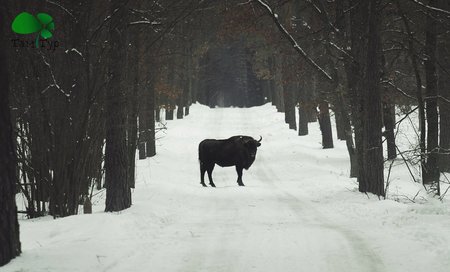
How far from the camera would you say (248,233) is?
8.47 metres

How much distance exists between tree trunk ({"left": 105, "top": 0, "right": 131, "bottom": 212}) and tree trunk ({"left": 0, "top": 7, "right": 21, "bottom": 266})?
14.2 feet

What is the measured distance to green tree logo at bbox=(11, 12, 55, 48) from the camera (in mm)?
8945

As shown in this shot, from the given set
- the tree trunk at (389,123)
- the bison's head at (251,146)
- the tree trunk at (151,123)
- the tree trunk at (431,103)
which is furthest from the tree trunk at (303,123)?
the tree trunk at (431,103)

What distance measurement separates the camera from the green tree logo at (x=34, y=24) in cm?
895

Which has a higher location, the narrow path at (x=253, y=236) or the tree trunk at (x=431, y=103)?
the tree trunk at (x=431, y=103)

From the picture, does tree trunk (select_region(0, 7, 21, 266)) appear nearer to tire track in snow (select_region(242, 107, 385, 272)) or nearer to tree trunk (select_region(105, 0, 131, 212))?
tire track in snow (select_region(242, 107, 385, 272))

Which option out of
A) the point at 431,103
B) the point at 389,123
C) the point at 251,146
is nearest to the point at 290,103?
the point at 389,123

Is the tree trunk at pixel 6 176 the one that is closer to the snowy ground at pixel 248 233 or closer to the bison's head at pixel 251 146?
the snowy ground at pixel 248 233

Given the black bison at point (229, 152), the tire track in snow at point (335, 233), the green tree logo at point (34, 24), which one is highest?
the green tree logo at point (34, 24)

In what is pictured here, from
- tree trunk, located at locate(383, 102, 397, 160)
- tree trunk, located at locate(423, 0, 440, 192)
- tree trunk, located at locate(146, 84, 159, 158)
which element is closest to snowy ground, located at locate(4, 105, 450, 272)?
tree trunk, located at locate(423, 0, 440, 192)

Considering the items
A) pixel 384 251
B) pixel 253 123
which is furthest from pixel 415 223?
pixel 253 123

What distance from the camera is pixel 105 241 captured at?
7.35 meters

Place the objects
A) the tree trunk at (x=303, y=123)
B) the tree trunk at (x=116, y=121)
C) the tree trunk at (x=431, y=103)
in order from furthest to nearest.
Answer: the tree trunk at (x=303, y=123)
the tree trunk at (x=431, y=103)
the tree trunk at (x=116, y=121)

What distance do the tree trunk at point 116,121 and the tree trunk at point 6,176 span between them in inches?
171
